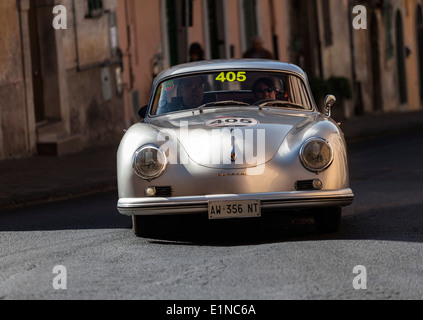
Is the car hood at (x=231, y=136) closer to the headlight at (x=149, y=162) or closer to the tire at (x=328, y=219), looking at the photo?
the headlight at (x=149, y=162)

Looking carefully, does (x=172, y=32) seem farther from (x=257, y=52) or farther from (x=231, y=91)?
(x=231, y=91)

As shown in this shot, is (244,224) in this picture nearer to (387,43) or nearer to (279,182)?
(279,182)

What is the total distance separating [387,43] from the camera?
4325cm

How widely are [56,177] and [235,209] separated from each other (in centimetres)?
710

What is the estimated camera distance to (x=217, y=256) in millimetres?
8477

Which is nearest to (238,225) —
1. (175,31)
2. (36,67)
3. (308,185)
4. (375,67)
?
(308,185)

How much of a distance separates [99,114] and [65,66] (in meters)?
1.73

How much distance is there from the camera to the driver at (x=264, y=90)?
1054cm

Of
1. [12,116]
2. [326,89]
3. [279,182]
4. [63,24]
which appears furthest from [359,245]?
[326,89]

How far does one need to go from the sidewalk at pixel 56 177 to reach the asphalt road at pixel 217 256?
126cm

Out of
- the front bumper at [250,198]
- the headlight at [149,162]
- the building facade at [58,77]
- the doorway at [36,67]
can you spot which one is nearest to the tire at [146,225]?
the front bumper at [250,198]

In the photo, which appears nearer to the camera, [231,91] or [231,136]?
[231,136]

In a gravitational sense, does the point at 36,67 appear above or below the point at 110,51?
below
